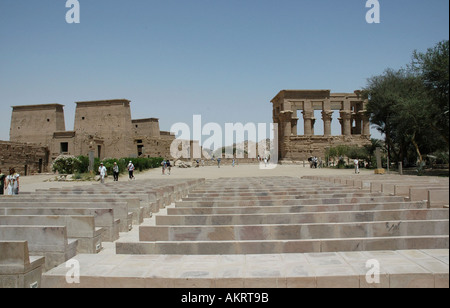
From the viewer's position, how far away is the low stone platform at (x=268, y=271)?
12.0ft

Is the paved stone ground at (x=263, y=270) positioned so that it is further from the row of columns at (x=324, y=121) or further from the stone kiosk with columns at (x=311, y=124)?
the row of columns at (x=324, y=121)

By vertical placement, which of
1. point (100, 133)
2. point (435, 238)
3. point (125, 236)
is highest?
point (100, 133)

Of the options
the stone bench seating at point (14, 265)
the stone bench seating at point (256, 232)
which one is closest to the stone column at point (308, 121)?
the stone bench seating at point (256, 232)

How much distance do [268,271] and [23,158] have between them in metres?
37.9

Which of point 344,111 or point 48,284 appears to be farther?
point 344,111

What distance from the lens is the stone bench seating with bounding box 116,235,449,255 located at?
4645 millimetres

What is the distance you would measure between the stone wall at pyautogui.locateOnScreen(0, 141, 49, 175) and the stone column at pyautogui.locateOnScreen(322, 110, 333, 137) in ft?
121

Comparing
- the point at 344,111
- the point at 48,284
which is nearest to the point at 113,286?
the point at 48,284

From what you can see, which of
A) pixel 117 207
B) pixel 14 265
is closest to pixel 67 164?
pixel 117 207
